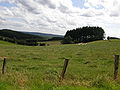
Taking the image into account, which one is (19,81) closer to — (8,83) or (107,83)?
(8,83)

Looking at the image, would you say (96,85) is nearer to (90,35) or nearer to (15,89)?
(15,89)

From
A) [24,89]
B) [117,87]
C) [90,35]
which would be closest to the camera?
[24,89]

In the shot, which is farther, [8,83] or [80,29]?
[80,29]

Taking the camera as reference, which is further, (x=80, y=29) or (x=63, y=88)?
(x=80, y=29)

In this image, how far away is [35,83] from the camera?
28.5 ft

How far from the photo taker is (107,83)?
29.2ft

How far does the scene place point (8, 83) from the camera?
28.4 ft

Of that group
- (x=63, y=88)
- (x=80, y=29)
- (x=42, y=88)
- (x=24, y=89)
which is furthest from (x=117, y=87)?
(x=80, y=29)

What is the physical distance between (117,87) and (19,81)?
4366mm

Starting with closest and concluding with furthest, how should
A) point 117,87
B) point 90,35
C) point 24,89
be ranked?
A: point 24,89
point 117,87
point 90,35

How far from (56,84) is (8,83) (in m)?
2.16

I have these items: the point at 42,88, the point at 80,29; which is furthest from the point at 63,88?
the point at 80,29

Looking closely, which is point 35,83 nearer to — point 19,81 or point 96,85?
point 19,81

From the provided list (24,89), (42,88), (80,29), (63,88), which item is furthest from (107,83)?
(80,29)
